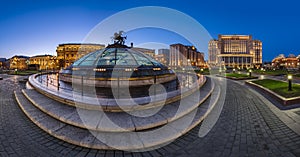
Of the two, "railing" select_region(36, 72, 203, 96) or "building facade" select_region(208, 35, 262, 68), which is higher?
"building facade" select_region(208, 35, 262, 68)

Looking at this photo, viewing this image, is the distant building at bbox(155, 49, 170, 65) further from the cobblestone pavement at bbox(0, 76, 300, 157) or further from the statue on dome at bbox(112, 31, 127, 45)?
the cobblestone pavement at bbox(0, 76, 300, 157)

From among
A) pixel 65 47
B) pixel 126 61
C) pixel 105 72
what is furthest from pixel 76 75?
pixel 65 47

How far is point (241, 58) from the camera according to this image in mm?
117562

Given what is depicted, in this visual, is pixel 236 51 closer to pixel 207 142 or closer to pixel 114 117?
pixel 207 142

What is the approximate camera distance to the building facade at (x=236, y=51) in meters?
118

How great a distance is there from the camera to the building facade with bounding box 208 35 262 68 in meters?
118

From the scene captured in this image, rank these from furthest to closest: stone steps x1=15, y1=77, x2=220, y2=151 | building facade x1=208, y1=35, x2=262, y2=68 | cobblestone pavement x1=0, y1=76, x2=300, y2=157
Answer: building facade x1=208, y1=35, x2=262, y2=68, stone steps x1=15, y1=77, x2=220, y2=151, cobblestone pavement x1=0, y1=76, x2=300, y2=157

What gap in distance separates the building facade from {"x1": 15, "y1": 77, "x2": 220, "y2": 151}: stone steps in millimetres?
124614

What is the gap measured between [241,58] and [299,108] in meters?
133

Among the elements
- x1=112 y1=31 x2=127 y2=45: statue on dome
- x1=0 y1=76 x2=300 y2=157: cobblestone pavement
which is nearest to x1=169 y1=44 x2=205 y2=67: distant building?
x1=112 y1=31 x2=127 y2=45: statue on dome

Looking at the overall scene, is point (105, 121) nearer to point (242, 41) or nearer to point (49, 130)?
point (49, 130)

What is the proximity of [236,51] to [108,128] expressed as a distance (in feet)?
473

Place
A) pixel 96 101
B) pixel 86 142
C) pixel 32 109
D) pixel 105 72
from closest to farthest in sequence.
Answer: pixel 86 142, pixel 96 101, pixel 32 109, pixel 105 72

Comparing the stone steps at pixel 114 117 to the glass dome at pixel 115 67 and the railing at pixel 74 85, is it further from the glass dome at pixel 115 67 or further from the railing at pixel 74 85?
the glass dome at pixel 115 67
